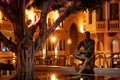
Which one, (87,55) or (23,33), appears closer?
(23,33)

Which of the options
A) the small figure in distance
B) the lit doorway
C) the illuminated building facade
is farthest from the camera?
the lit doorway

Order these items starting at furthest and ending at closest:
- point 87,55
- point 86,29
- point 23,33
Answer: point 86,29 < point 87,55 < point 23,33

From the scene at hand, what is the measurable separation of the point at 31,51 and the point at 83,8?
348cm

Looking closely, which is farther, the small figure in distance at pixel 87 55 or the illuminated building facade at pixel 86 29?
the illuminated building facade at pixel 86 29

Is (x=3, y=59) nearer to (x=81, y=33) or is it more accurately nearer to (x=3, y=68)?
(x=3, y=68)

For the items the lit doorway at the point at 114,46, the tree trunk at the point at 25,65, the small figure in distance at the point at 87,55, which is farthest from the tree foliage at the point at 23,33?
the lit doorway at the point at 114,46

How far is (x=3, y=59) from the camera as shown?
31625 millimetres

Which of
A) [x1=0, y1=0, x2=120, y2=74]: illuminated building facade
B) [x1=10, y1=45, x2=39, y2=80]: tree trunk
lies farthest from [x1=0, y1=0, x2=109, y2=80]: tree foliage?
[x1=0, y1=0, x2=120, y2=74]: illuminated building facade

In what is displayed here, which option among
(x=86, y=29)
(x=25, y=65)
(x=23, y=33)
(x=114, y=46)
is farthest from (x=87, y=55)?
(x=86, y=29)

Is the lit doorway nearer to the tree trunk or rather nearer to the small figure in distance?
the small figure in distance

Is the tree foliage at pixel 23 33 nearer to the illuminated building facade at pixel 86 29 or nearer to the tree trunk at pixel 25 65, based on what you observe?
the tree trunk at pixel 25 65

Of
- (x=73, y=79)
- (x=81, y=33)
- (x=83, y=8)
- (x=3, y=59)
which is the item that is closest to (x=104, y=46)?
(x=81, y=33)

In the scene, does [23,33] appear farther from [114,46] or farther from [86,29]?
[86,29]

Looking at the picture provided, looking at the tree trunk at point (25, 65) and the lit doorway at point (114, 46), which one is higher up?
the lit doorway at point (114, 46)
